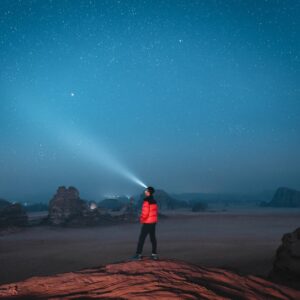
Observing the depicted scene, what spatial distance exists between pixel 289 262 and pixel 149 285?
17.8ft

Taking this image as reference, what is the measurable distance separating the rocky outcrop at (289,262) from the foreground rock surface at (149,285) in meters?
2.26

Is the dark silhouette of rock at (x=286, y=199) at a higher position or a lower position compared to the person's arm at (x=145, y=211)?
lower

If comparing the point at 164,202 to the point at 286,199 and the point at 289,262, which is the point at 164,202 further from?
the point at 289,262

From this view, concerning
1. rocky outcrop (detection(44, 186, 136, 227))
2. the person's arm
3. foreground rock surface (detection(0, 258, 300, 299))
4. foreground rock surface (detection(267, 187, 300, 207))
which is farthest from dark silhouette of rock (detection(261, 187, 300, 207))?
foreground rock surface (detection(0, 258, 300, 299))

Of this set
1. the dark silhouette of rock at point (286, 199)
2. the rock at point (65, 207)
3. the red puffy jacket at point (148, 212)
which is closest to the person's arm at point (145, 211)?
the red puffy jacket at point (148, 212)

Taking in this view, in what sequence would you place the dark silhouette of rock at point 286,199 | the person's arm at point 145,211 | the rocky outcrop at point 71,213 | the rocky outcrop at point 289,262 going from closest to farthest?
the rocky outcrop at point 289,262 < the person's arm at point 145,211 < the rocky outcrop at point 71,213 < the dark silhouette of rock at point 286,199

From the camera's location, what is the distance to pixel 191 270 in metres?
6.76

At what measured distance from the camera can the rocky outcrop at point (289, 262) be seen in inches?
337

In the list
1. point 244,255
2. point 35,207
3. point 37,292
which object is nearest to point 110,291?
point 37,292

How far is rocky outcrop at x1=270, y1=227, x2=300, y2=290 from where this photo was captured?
28.1 feet

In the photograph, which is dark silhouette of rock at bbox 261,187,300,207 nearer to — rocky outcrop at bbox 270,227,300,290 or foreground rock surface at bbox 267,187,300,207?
foreground rock surface at bbox 267,187,300,207

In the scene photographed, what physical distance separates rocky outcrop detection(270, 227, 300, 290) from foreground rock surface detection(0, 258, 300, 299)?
7.41 ft

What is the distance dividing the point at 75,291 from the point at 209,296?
2.58 m

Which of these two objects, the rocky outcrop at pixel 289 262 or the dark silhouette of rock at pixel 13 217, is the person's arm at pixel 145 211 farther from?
the dark silhouette of rock at pixel 13 217
